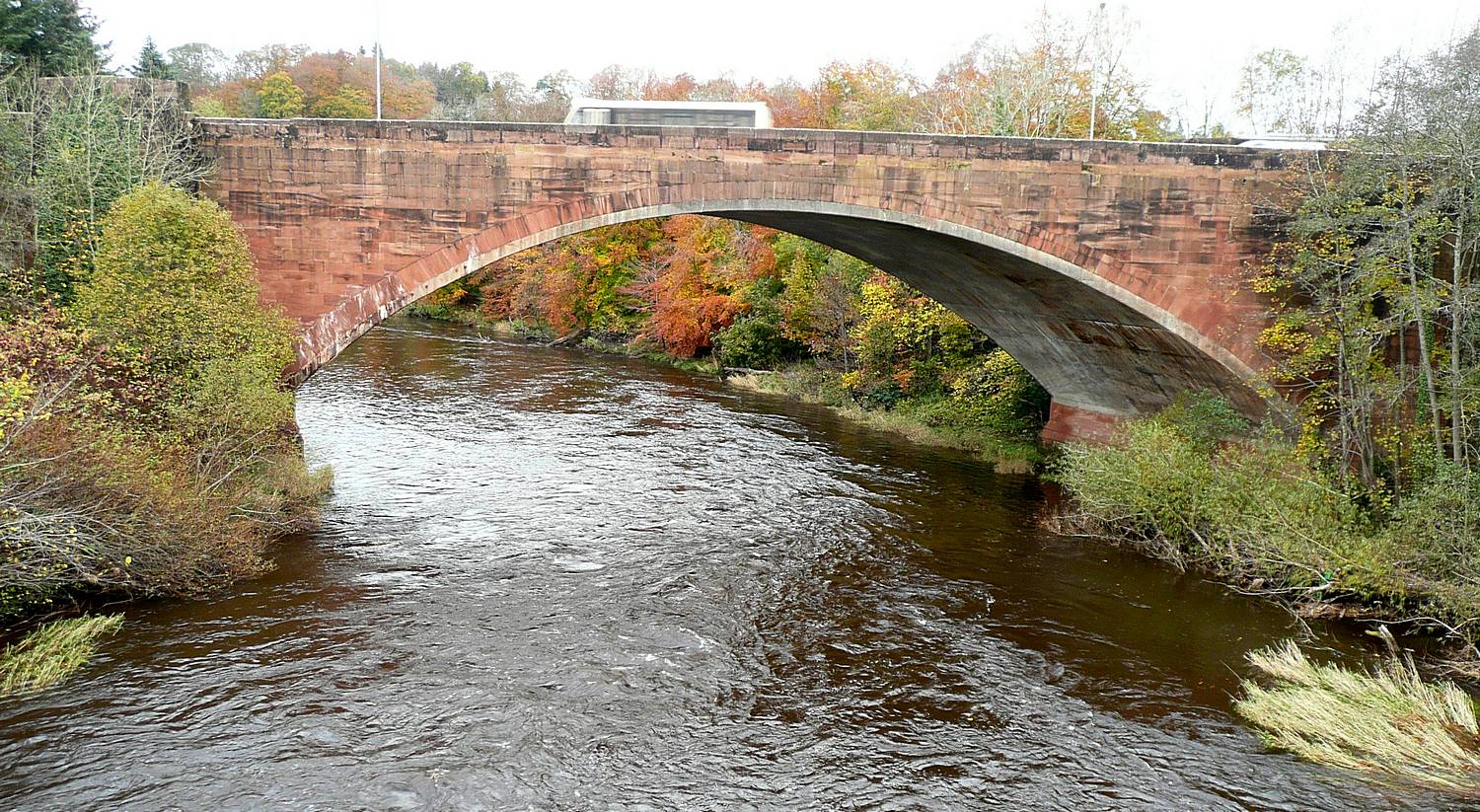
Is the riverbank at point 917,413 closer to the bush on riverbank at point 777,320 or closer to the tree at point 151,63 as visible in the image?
the bush on riverbank at point 777,320

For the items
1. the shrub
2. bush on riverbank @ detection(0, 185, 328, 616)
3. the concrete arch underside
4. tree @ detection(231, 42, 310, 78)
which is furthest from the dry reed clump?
tree @ detection(231, 42, 310, 78)

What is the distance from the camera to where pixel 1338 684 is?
32.4 feet

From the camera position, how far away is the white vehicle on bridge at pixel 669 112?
16.0 m

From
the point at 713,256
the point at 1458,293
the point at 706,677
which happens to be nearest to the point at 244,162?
the point at 706,677

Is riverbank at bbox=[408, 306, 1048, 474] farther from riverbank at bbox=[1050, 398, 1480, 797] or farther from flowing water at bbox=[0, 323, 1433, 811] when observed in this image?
riverbank at bbox=[1050, 398, 1480, 797]

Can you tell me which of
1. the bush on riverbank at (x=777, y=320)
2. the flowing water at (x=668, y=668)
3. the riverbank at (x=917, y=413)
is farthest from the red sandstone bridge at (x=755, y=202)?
the bush on riverbank at (x=777, y=320)

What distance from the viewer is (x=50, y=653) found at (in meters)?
9.62

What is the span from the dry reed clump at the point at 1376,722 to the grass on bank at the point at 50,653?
37.3 ft

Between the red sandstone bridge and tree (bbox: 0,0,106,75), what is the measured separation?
899 cm

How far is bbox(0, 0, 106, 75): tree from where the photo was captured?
66.8ft

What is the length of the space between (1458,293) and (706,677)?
10.1m

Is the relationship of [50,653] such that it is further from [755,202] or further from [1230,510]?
[1230,510]

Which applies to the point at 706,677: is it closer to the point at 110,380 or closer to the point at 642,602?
the point at 642,602

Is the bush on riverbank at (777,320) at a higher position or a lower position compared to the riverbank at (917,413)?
higher
